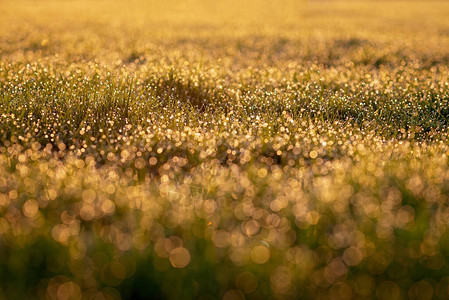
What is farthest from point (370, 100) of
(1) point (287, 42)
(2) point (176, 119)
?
(1) point (287, 42)

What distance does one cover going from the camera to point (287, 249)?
2.64 meters

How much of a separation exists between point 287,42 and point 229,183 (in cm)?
881

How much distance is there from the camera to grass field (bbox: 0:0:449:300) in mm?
2389

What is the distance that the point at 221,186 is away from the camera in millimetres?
3348

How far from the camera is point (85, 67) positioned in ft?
21.7

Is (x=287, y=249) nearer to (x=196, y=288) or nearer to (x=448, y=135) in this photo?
(x=196, y=288)

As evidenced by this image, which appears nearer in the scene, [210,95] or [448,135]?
[448,135]

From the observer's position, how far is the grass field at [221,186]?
94.0 inches

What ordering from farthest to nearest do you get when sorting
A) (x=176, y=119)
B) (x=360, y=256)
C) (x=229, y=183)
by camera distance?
1. (x=176, y=119)
2. (x=229, y=183)
3. (x=360, y=256)

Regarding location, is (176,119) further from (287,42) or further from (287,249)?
(287,42)

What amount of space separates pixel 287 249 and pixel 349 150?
5.58 ft

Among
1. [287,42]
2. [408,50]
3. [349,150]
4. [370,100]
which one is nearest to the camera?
[349,150]

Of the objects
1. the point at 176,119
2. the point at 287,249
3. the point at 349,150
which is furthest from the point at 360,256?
the point at 176,119

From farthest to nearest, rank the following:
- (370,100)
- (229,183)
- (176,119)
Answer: (370,100)
(176,119)
(229,183)
